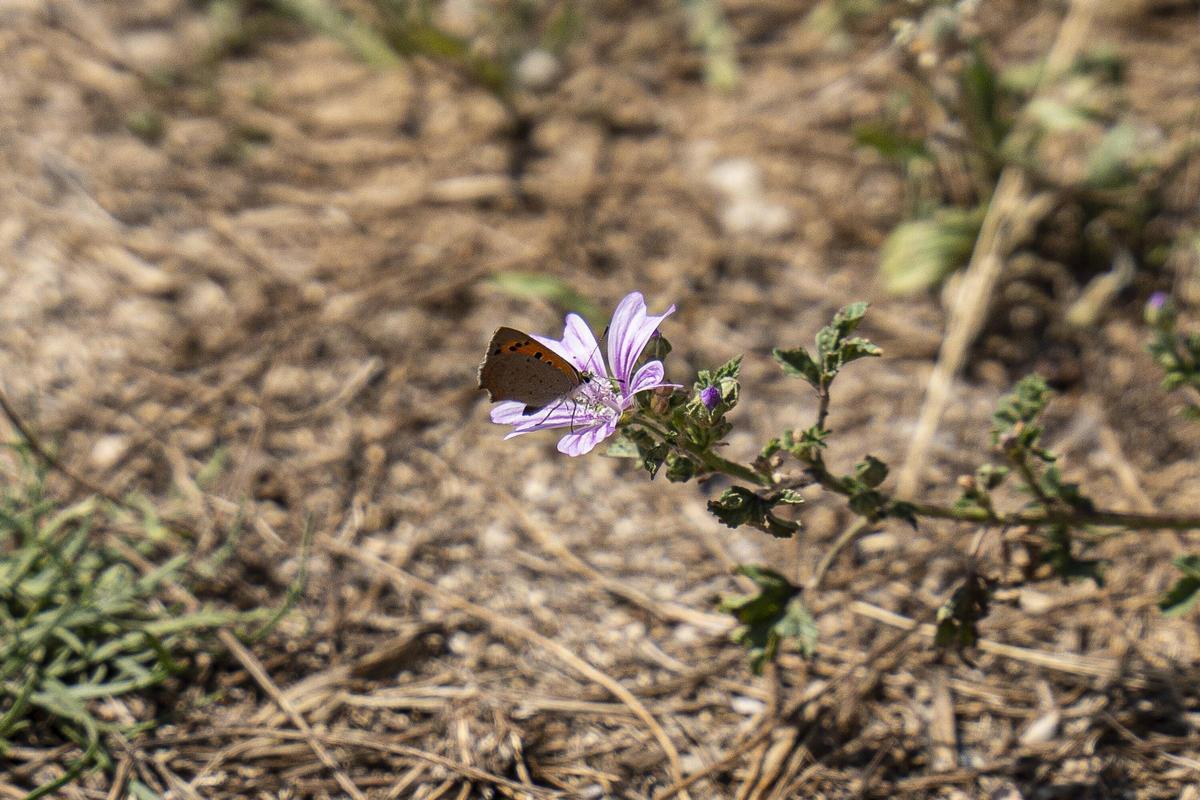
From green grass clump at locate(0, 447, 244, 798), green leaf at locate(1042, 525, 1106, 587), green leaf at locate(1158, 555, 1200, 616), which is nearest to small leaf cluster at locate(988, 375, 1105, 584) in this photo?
A: green leaf at locate(1042, 525, 1106, 587)

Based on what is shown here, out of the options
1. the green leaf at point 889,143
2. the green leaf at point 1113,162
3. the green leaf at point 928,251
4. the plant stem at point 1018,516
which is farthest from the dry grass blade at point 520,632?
the green leaf at point 1113,162

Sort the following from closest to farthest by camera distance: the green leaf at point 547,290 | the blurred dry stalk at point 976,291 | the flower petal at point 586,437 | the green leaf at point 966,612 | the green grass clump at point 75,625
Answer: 1. the flower petal at point 586,437
2. the green leaf at point 966,612
3. the green grass clump at point 75,625
4. the blurred dry stalk at point 976,291
5. the green leaf at point 547,290

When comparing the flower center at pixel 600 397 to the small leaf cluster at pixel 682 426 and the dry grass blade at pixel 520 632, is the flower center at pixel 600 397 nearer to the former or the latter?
the small leaf cluster at pixel 682 426

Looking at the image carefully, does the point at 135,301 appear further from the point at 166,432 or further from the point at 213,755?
the point at 213,755

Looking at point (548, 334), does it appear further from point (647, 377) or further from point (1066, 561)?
point (1066, 561)

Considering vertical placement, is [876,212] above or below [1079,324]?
above

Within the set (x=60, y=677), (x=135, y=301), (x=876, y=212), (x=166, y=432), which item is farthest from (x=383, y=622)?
(x=876, y=212)

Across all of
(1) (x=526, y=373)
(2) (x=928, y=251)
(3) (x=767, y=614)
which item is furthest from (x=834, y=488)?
(2) (x=928, y=251)
